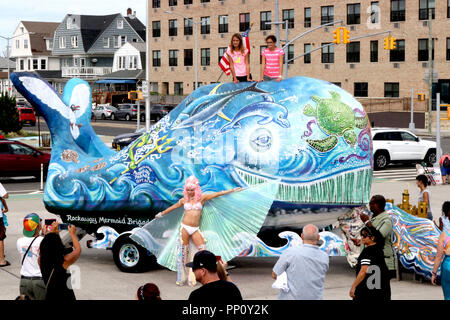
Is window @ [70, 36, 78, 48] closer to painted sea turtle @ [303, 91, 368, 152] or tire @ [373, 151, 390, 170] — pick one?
tire @ [373, 151, 390, 170]

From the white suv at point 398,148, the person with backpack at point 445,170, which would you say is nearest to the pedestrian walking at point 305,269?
the person with backpack at point 445,170

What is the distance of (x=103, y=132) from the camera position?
5434 cm

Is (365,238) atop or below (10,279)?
atop

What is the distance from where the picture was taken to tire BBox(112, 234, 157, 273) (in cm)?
1273

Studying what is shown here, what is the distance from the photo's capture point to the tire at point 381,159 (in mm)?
31625

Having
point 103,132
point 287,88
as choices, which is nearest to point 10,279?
point 287,88

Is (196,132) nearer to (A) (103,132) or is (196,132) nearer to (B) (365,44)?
(A) (103,132)

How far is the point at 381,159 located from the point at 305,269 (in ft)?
81.4

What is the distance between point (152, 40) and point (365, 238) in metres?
78.3

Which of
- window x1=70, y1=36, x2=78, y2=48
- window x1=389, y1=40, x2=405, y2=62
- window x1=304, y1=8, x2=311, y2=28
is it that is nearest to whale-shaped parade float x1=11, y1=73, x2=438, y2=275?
window x1=389, y1=40, x2=405, y2=62

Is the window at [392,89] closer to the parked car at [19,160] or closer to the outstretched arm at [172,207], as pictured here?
the parked car at [19,160]

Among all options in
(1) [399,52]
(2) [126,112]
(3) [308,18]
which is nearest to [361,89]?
(1) [399,52]

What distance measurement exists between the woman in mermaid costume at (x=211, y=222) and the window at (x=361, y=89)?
186 ft

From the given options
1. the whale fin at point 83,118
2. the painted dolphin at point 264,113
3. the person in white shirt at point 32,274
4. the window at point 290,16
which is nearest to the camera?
the person in white shirt at point 32,274
